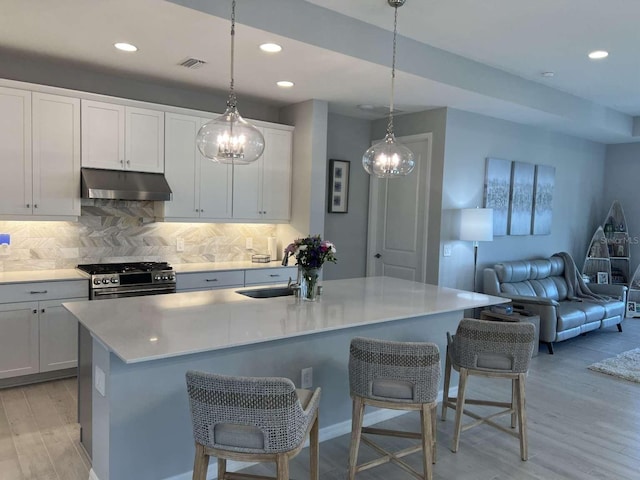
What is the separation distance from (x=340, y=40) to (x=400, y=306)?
6.70ft

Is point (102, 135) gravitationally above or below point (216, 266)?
above

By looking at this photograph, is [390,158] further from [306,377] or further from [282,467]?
[282,467]

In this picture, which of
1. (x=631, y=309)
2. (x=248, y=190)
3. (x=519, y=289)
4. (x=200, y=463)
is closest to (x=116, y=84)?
(x=248, y=190)

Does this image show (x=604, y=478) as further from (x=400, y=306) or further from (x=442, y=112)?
(x=442, y=112)

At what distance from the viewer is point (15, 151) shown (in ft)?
12.7

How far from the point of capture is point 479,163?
18.7 ft

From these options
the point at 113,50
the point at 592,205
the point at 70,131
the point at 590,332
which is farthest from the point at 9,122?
the point at 592,205

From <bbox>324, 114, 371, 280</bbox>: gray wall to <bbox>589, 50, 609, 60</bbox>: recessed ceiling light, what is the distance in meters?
2.65

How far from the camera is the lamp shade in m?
5.17

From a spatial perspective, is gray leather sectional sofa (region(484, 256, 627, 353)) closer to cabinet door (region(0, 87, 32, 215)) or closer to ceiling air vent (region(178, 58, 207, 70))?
ceiling air vent (region(178, 58, 207, 70))

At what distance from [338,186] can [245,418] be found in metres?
4.38

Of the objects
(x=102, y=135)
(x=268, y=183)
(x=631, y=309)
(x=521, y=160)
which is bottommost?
(x=631, y=309)

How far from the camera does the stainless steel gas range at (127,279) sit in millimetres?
4031

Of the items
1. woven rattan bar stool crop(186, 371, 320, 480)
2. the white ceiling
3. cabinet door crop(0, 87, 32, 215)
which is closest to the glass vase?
woven rattan bar stool crop(186, 371, 320, 480)
